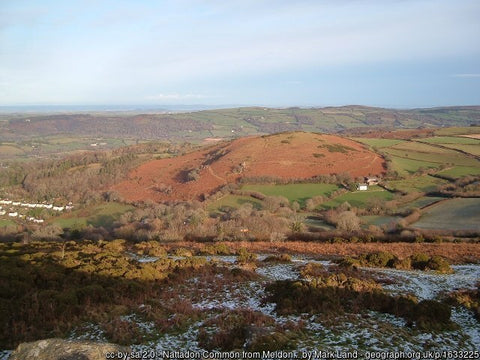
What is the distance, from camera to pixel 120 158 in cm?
9344

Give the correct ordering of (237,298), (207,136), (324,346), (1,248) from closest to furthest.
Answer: (324,346)
(237,298)
(1,248)
(207,136)

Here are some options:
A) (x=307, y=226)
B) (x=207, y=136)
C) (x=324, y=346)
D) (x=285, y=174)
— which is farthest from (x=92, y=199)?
(x=207, y=136)

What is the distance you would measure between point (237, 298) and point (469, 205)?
1578 inches

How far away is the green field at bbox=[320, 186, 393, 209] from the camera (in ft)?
172

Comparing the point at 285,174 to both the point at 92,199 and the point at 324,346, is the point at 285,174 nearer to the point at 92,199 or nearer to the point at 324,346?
the point at 92,199

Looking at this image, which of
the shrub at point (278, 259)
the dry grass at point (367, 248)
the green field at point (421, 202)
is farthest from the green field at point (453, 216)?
the shrub at point (278, 259)

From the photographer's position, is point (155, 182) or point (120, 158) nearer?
point (155, 182)

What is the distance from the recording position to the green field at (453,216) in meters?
38.3

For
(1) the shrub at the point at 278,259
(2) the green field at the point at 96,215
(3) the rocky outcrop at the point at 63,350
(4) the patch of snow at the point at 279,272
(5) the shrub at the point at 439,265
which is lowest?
(2) the green field at the point at 96,215

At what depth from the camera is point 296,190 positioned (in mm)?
61188

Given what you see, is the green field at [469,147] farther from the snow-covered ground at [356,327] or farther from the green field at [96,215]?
the snow-covered ground at [356,327]

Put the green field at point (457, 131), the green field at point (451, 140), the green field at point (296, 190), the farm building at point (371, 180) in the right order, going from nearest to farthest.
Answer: the green field at point (296, 190), the farm building at point (371, 180), the green field at point (451, 140), the green field at point (457, 131)

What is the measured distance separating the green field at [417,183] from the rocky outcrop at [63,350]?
53.9m

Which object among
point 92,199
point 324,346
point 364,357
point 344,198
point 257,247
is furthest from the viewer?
point 92,199
